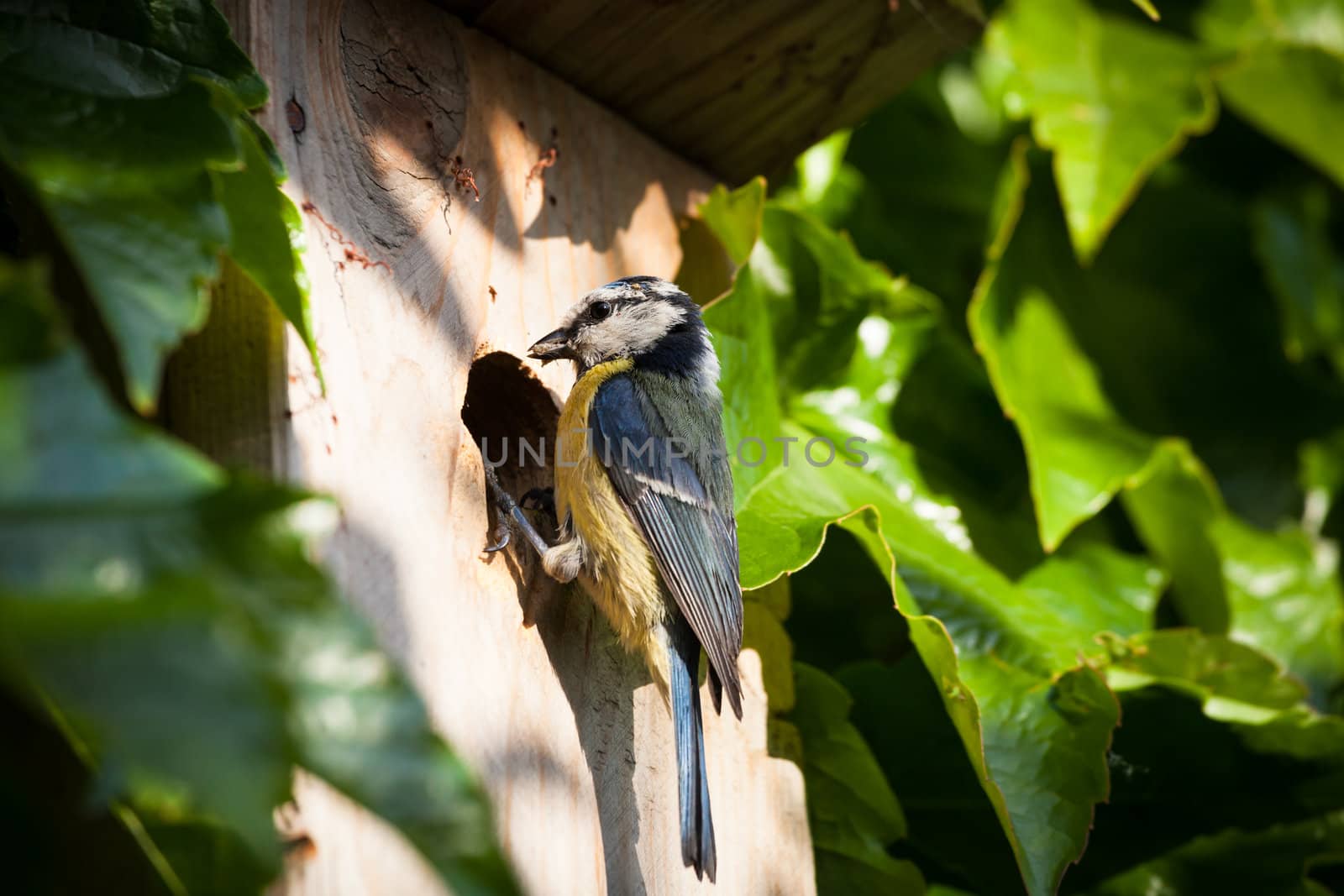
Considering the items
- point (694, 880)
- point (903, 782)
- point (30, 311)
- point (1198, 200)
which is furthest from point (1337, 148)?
point (30, 311)

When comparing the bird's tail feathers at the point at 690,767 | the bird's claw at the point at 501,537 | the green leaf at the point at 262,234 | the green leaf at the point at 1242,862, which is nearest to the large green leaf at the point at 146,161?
the green leaf at the point at 262,234

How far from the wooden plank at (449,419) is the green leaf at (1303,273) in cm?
191

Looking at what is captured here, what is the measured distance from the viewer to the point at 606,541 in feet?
5.74

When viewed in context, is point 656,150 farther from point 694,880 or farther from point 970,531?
point 694,880

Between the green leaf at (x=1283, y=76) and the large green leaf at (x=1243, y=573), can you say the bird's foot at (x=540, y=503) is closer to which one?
the large green leaf at (x=1243, y=573)

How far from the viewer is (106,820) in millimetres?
1093

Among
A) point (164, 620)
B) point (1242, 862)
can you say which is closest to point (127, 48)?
point (164, 620)

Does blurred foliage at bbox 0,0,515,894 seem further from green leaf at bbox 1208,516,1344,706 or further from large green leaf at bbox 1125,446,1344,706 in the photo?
green leaf at bbox 1208,516,1344,706

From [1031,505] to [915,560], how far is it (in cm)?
61

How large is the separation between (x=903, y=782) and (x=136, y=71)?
5.35 feet

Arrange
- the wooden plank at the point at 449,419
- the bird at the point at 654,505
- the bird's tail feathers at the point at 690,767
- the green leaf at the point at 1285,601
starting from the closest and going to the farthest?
the wooden plank at the point at 449,419
the bird's tail feathers at the point at 690,767
the bird at the point at 654,505
the green leaf at the point at 1285,601

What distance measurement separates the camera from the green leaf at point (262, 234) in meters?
1.20

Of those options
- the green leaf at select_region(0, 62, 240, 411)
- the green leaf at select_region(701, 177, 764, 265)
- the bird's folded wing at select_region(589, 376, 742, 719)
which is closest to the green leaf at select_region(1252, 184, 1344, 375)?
the green leaf at select_region(701, 177, 764, 265)

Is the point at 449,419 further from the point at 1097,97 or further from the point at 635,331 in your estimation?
the point at 1097,97
